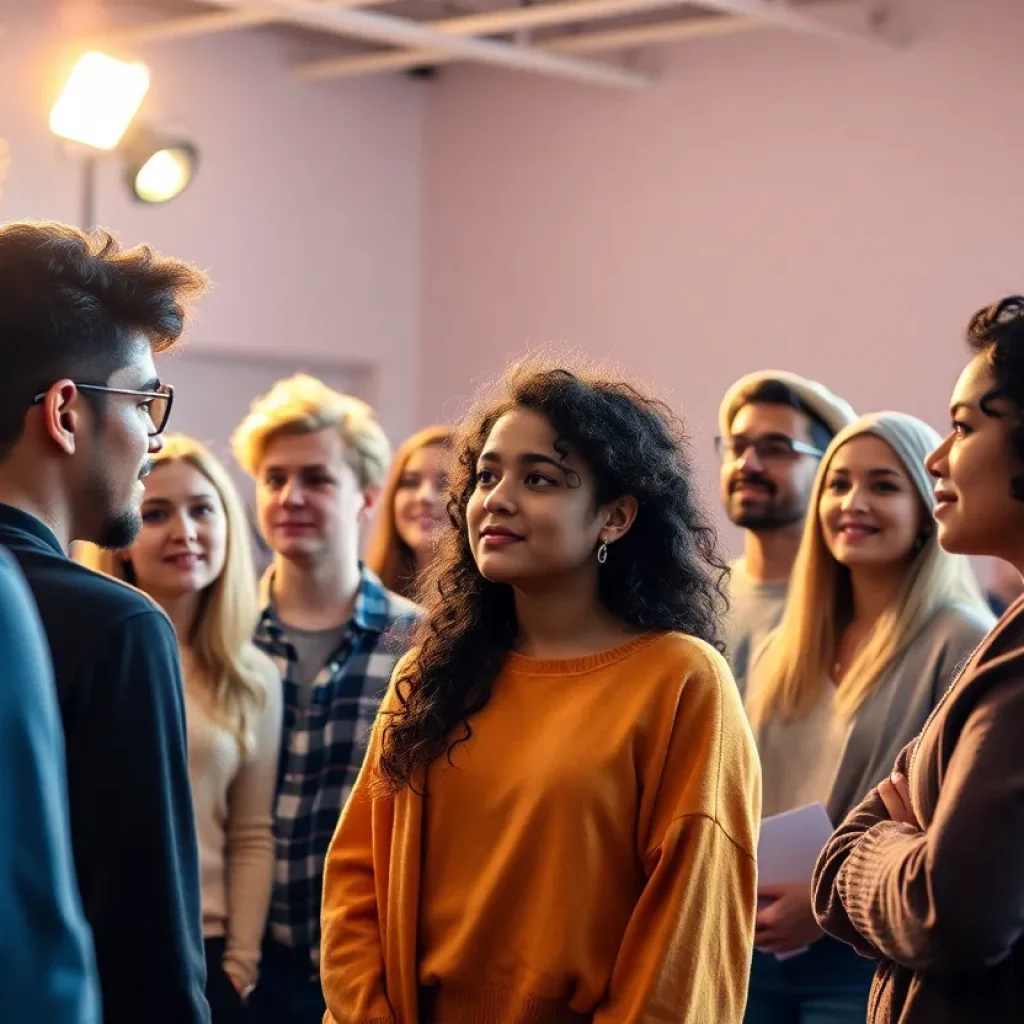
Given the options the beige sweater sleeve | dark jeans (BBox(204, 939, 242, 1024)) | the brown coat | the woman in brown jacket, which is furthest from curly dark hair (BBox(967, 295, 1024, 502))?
dark jeans (BBox(204, 939, 242, 1024))

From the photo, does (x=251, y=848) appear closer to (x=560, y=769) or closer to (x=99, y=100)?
(x=560, y=769)

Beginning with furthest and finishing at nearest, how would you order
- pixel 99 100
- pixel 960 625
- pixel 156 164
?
1. pixel 156 164
2. pixel 99 100
3. pixel 960 625

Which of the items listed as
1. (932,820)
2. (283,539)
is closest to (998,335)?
(932,820)

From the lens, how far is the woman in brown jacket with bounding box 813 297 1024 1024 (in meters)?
1.61

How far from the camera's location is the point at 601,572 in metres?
2.33

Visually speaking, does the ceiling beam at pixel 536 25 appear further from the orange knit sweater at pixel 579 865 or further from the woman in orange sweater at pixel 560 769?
the orange knit sweater at pixel 579 865

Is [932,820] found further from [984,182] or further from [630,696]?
[984,182]

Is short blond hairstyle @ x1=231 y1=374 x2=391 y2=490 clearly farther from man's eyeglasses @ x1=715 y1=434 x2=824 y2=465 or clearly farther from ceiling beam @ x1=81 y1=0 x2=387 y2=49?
ceiling beam @ x1=81 y1=0 x2=387 y2=49

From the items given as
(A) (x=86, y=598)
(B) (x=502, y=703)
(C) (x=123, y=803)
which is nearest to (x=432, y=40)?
(B) (x=502, y=703)

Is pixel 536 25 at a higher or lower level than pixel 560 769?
higher

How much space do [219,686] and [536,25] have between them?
4.42 metres

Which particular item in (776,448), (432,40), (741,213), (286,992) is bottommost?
(286,992)

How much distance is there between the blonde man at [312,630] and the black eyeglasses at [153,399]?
1.07 metres

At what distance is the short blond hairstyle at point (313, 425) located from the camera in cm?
342
